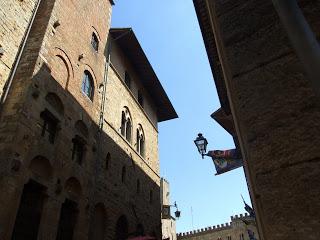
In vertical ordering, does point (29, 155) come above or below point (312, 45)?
above

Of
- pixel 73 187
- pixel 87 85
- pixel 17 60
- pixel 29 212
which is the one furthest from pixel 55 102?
pixel 29 212

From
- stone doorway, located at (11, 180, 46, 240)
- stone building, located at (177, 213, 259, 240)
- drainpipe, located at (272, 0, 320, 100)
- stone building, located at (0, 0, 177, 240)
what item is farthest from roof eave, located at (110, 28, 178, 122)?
stone building, located at (177, 213, 259, 240)

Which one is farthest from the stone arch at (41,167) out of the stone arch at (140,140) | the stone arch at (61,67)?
the stone arch at (140,140)

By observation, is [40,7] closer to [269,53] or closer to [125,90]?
[125,90]

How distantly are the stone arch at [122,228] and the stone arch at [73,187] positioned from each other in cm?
317

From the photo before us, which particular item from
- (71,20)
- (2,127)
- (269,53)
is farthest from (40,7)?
(269,53)

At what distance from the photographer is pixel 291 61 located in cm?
220

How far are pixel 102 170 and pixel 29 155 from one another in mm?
4410

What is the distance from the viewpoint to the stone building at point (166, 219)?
34.7 m

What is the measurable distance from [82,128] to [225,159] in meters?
5.34

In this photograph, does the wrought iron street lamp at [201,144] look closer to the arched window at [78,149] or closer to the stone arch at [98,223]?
the arched window at [78,149]

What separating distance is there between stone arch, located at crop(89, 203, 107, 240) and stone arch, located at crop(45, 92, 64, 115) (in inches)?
146

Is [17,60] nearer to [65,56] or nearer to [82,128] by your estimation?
[65,56]

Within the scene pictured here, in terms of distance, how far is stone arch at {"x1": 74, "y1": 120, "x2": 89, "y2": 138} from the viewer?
11.2 metres
